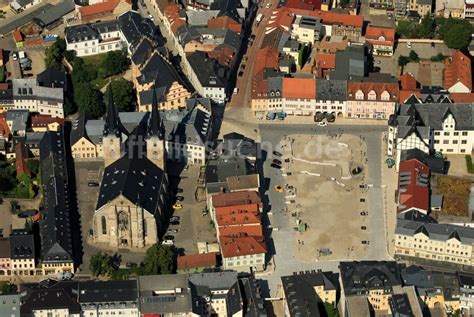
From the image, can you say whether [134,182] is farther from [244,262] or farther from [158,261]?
[244,262]

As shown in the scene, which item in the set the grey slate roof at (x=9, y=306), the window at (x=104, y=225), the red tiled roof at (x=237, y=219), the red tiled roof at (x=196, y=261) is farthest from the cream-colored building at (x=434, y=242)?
the grey slate roof at (x=9, y=306)

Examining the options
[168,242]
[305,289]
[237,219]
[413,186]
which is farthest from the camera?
[413,186]

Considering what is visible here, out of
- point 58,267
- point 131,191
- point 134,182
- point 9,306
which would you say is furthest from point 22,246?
point 134,182

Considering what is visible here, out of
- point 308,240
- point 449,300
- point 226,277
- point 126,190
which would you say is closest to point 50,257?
point 126,190

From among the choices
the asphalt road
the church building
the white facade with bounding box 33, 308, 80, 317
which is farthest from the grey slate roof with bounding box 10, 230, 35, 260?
the asphalt road

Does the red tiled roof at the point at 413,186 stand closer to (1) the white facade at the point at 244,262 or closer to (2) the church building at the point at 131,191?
(1) the white facade at the point at 244,262

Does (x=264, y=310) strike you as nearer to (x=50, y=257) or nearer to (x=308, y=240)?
(x=308, y=240)

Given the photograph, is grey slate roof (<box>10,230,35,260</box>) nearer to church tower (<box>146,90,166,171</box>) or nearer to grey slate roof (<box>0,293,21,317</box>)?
grey slate roof (<box>0,293,21,317</box>)
